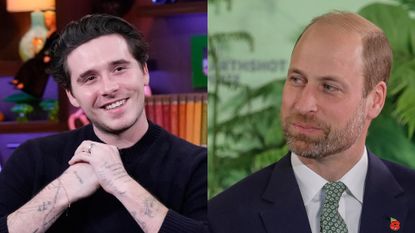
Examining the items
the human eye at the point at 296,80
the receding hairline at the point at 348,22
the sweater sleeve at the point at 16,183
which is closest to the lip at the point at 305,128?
the human eye at the point at 296,80

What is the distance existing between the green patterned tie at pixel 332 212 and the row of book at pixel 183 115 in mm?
494

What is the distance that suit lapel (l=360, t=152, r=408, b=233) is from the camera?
5.05 feet

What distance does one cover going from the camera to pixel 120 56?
1850mm

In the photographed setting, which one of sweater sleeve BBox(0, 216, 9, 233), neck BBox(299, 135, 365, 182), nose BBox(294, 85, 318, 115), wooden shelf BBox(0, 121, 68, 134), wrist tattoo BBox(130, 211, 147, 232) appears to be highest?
nose BBox(294, 85, 318, 115)

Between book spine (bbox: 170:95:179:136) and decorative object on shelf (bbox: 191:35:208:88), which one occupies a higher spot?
decorative object on shelf (bbox: 191:35:208:88)

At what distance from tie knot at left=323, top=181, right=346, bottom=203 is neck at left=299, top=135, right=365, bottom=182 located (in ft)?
0.05

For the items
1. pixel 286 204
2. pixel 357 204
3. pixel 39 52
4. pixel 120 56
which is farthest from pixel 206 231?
pixel 39 52

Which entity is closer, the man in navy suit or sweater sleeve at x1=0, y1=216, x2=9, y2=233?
the man in navy suit

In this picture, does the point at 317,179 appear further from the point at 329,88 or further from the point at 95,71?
the point at 95,71

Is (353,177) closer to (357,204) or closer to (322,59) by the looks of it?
(357,204)

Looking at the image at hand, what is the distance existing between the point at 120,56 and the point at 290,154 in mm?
589

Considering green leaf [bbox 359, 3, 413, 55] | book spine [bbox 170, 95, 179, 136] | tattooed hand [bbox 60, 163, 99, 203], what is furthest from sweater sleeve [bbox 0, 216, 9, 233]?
green leaf [bbox 359, 3, 413, 55]

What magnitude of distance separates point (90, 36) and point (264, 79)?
562mm

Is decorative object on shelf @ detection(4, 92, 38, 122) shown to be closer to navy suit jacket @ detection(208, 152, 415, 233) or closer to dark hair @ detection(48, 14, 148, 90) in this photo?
dark hair @ detection(48, 14, 148, 90)
